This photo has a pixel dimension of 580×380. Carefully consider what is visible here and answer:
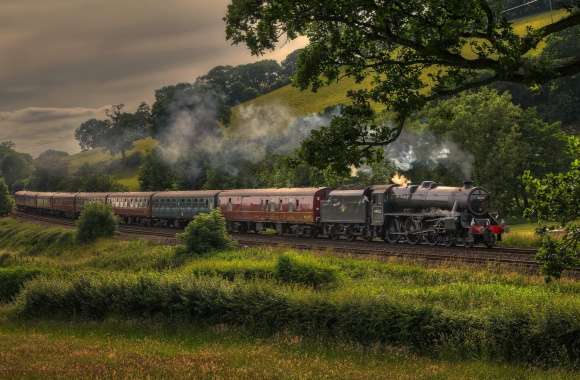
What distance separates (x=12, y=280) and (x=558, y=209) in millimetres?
27631

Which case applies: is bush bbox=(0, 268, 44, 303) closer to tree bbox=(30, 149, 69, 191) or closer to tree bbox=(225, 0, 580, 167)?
tree bbox=(225, 0, 580, 167)

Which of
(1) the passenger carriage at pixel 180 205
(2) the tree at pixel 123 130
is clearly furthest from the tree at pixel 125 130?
(1) the passenger carriage at pixel 180 205

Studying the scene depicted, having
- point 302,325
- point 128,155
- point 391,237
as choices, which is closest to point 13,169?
point 128,155

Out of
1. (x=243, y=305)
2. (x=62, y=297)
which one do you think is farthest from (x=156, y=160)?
(x=243, y=305)

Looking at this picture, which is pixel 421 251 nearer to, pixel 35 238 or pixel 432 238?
pixel 432 238

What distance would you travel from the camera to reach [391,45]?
53.2 ft

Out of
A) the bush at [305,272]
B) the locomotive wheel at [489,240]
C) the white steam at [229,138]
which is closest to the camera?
the bush at [305,272]

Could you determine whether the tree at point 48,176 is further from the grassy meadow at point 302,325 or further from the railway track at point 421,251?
the grassy meadow at point 302,325

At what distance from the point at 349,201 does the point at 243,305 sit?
73.8ft

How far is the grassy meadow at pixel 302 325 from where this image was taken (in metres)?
14.4

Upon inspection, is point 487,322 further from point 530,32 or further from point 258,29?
point 258,29

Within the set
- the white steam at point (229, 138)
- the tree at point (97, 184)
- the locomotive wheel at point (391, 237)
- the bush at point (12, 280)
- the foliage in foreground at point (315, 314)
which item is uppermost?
the white steam at point (229, 138)

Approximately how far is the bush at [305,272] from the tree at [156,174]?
59.4 m

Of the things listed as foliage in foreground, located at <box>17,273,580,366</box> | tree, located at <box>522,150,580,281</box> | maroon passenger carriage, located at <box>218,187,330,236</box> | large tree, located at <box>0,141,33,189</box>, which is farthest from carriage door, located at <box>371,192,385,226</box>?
large tree, located at <box>0,141,33,189</box>
